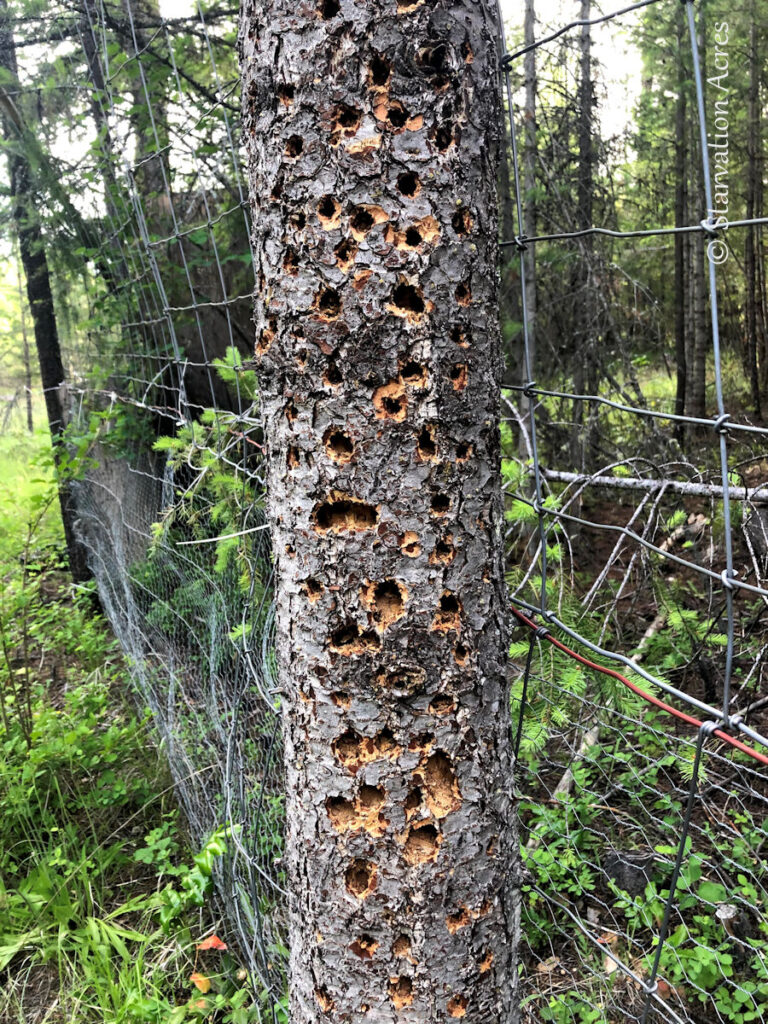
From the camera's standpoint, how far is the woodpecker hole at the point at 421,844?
1.03m

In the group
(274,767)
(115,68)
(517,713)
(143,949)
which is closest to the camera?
(517,713)

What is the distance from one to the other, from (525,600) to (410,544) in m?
1.24

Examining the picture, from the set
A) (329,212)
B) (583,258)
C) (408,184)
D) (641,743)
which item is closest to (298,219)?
(329,212)

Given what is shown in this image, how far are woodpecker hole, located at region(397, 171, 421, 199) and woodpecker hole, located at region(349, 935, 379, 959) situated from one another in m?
1.10

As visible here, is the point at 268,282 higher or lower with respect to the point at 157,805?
higher

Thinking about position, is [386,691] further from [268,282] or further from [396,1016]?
[268,282]

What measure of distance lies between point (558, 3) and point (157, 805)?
5771 mm

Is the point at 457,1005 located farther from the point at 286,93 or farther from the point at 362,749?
the point at 286,93

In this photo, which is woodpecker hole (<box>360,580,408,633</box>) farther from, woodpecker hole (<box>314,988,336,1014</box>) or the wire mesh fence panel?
woodpecker hole (<box>314,988,336,1014</box>)

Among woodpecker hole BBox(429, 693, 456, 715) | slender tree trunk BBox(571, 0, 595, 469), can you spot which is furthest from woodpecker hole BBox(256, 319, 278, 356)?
slender tree trunk BBox(571, 0, 595, 469)

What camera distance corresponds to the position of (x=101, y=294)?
445 centimetres

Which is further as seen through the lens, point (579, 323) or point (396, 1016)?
point (579, 323)

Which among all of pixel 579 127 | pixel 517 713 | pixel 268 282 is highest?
pixel 579 127

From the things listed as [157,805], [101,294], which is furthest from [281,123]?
[101,294]
